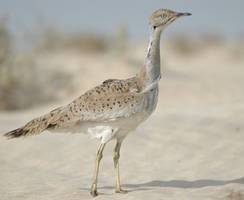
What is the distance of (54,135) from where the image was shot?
8.17 metres

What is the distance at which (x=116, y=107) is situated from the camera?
4.63 meters

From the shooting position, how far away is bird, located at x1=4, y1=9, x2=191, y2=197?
4609 millimetres

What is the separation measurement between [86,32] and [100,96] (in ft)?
79.2

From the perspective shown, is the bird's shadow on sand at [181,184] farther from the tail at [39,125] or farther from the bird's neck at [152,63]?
the bird's neck at [152,63]

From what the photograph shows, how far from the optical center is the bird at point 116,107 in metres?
4.61

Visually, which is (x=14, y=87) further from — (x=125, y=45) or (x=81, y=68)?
(x=125, y=45)

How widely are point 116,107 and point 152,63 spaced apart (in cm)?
66

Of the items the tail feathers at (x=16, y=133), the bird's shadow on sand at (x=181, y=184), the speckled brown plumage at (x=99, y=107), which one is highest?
the speckled brown plumage at (x=99, y=107)

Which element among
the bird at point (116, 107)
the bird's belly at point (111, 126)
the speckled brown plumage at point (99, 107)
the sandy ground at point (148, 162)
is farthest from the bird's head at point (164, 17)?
the sandy ground at point (148, 162)

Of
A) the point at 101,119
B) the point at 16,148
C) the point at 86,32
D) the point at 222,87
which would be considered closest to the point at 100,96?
the point at 101,119

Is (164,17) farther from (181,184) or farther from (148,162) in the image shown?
(148,162)

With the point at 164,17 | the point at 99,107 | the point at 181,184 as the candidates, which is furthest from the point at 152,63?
the point at 181,184

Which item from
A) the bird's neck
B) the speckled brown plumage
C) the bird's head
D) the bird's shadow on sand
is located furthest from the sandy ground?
the bird's head

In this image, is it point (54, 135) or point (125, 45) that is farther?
point (125, 45)
